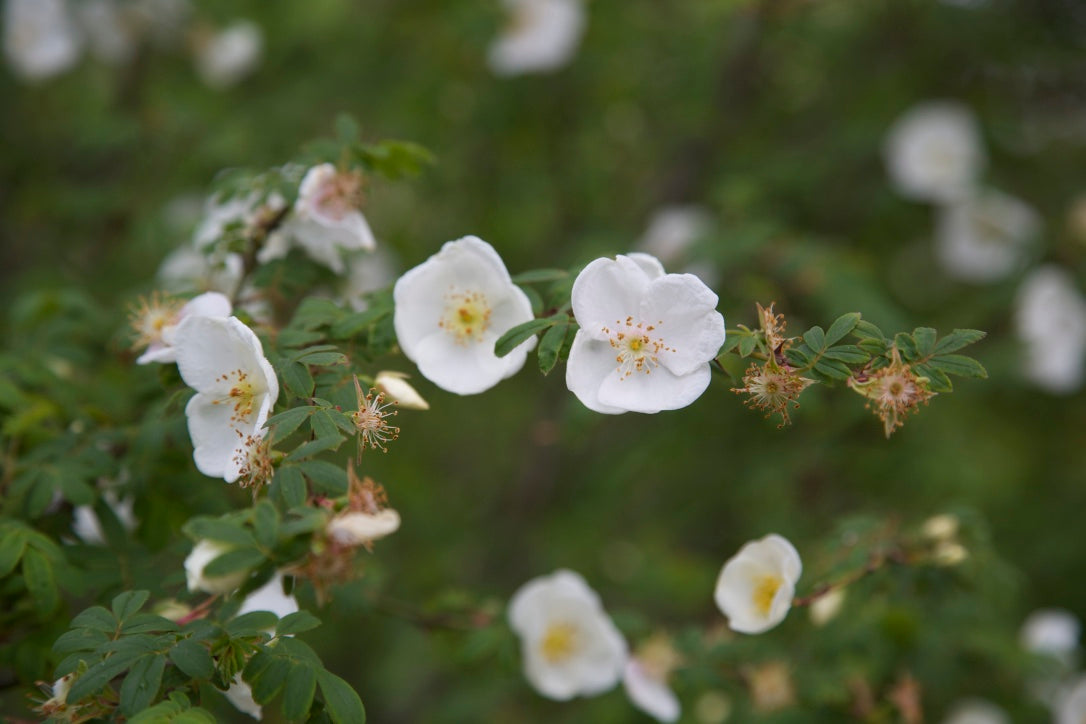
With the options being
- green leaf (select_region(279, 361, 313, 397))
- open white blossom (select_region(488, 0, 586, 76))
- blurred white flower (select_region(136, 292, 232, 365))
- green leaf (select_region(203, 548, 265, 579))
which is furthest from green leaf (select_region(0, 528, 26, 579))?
open white blossom (select_region(488, 0, 586, 76))

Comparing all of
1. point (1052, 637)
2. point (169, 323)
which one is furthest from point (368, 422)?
point (1052, 637)

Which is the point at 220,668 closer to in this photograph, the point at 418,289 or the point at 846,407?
the point at 418,289

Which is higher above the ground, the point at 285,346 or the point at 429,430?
the point at 285,346

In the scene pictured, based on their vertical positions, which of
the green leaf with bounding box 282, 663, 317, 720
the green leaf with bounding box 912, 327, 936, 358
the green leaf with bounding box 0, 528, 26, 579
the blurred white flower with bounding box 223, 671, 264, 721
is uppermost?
the green leaf with bounding box 912, 327, 936, 358

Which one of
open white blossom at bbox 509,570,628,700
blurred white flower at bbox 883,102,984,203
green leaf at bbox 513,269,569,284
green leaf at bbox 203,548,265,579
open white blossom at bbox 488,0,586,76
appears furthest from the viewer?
blurred white flower at bbox 883,102,984,203

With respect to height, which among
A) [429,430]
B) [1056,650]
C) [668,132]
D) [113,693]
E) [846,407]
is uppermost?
[113,693]

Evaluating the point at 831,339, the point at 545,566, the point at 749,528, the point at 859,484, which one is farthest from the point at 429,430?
the point at 831,339

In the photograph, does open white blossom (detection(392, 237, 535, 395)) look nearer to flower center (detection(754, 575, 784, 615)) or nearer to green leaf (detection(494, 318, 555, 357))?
green leaf (detection(494, 318, 555, 357))
